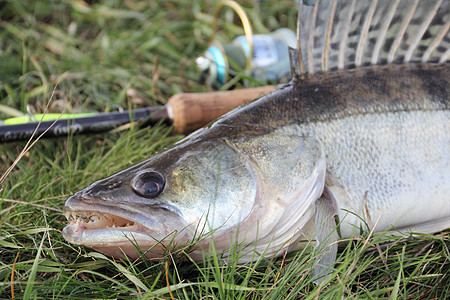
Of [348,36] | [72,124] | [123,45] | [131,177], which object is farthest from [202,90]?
[131,177]

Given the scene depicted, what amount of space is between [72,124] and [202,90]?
1388mm

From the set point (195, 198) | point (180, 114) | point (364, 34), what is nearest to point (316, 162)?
point (195, 198)

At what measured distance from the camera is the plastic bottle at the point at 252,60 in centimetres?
381

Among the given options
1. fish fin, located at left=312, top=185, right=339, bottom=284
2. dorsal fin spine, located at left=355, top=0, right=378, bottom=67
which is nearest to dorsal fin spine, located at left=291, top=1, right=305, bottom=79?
dorsal fin spine, located at left=355, top=0, right=378, bottom=67

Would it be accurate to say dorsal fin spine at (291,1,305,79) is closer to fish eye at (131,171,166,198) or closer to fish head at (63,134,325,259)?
fish head at (63,134,325,259)

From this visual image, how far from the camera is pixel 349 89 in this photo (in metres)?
2.45

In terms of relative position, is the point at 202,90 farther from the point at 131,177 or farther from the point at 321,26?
the point at 131,177

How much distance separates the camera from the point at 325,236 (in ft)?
7.07

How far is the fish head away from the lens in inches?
76.3

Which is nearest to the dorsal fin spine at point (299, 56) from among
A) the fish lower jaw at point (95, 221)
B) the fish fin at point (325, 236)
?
the fish fin at point (325, 236)

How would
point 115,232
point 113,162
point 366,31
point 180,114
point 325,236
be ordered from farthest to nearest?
1. point 180,114
2. point 113,162
3. point 366,31
4. point 325,236
5. point 115,232

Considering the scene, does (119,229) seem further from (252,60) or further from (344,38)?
(252,60)

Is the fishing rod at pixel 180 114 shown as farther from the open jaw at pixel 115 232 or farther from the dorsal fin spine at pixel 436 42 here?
the open jaw at pixel 115 232

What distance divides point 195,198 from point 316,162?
636 mm
